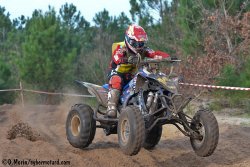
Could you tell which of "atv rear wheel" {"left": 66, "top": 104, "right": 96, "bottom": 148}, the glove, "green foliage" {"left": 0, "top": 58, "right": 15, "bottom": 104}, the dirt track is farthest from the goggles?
"green foliage" {"left": 0, "top": 58, "right": 15, "bottom": 104}

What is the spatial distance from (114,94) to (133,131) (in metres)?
1.26

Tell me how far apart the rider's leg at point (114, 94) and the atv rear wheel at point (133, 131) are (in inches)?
32.8

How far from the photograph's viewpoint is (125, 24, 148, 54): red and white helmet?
21.8ft

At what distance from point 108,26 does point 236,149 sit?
104 feet

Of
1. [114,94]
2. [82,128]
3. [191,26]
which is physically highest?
[191,26]

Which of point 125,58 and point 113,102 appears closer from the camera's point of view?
point 125,58

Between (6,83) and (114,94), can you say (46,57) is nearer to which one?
(6,83)

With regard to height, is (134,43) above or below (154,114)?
above

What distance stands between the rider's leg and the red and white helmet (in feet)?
1.84

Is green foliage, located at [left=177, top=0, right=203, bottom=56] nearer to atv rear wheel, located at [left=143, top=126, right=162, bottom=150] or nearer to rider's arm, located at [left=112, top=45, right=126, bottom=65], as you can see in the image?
atv rear wheel, located at [left=143, top=126, right=162, bottom=150]


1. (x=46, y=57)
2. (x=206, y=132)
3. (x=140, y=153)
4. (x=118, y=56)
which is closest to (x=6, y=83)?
(x=46, y=57)

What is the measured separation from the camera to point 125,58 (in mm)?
6609

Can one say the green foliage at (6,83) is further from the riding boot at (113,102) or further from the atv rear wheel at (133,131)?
the atv rear wheel at (133,131)

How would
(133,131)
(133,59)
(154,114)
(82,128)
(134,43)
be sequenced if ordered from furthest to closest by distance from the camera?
(82,128) < (134,43) < (133,59) < (154,114) < (133,131)
